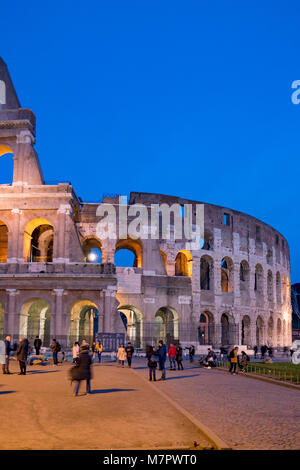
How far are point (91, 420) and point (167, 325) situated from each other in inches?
1302

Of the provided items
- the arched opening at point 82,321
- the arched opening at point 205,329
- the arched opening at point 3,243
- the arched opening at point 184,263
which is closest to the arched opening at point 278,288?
the arched opening at point 205,329

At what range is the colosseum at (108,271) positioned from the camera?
31.8m

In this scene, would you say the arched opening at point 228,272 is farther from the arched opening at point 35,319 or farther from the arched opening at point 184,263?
the arched opening at point 35,319

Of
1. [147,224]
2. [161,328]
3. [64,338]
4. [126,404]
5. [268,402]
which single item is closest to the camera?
A: [126,404]

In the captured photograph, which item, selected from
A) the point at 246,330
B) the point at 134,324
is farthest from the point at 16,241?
the point at 246,330

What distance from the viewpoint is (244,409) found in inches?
408

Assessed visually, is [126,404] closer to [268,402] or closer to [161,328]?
[268,402]

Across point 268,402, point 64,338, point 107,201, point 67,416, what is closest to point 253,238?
point 107,201

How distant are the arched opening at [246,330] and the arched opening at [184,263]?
308 inches

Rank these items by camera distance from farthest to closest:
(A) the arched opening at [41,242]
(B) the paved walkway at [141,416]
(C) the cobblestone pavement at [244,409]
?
(A) the arched opening at [41,242] < (C) the cobblestone pavement at [244,409] < (B) the paved walkway at [141,416]

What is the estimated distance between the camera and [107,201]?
3906 cm

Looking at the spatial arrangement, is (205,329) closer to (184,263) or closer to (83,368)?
(184,263)

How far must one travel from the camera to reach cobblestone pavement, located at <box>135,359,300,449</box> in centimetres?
740
